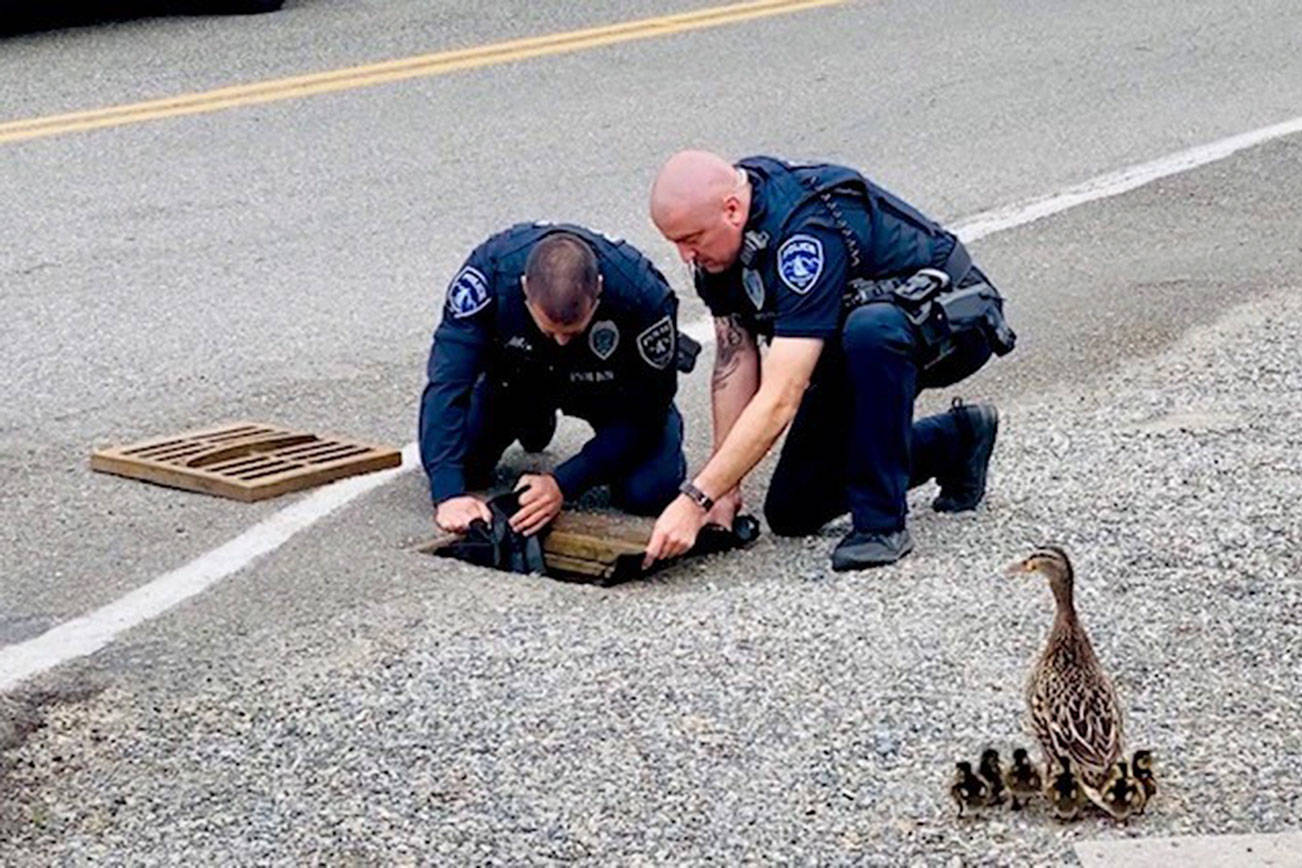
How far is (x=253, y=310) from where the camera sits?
32.3ft

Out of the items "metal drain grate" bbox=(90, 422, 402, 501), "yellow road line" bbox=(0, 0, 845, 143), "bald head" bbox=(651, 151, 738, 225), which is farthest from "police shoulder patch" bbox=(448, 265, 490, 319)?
"yellow road line" bbox=(0, 0, 845, 143)

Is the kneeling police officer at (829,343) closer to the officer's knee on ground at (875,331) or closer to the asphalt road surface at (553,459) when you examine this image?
the officer's knee on ground at (875,331)

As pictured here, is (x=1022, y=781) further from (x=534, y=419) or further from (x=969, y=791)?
(x=534, y=419)

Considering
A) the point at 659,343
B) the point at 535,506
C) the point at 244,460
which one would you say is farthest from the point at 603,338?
the point at 244,460

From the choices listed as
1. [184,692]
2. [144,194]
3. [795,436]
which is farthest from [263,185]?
[184,692]

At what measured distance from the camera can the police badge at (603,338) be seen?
23.5 feet

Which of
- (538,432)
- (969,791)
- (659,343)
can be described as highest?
(659,343)

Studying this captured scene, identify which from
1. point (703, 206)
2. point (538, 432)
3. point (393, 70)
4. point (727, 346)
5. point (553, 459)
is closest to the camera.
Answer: point (703, 206)

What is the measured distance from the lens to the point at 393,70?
14922mm

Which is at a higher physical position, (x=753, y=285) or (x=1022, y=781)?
(x=753, y=285)

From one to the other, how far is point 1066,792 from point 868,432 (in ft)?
6.34

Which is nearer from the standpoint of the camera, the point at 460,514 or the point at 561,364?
the point at 460,514

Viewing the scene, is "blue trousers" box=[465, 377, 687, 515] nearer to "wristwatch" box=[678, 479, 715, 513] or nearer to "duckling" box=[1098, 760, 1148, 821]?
"wristwatch" box=[678, 479, 715, 513]

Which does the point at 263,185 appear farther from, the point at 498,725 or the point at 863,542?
the point at 498,725
